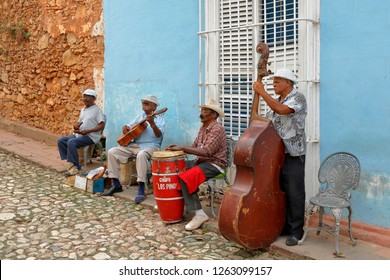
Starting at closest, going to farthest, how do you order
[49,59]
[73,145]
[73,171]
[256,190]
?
[256,190], [73,145], [73,171], [49,59]

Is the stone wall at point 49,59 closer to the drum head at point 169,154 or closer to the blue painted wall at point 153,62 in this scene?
the blue painted wall at point 153,62

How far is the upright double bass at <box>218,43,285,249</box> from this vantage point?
364cm

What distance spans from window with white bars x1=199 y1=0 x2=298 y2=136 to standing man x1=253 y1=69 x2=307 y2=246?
0.77 meters

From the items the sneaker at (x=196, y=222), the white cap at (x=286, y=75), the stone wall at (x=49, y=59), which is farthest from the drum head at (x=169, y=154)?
the stone wall at (x=49, y=59)

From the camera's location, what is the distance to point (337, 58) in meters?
4.25

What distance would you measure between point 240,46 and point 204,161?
148 cm

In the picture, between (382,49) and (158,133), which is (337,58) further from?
(158,133)

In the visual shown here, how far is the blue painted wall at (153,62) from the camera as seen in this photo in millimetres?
5762

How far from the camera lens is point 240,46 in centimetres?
521

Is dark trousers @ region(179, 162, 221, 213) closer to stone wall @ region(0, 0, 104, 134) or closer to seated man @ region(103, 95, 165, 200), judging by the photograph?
seated man @ region(103, 95, 165, 200)

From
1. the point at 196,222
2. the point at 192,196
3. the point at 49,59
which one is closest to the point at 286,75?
the point at 192,196

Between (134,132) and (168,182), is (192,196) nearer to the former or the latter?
(168,182)

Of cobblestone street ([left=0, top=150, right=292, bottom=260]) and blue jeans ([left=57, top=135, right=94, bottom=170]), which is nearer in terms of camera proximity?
cobblestone street ([left=0, top=150, right=292, bottom=260])

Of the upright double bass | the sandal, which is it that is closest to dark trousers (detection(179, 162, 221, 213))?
the upright double bass
